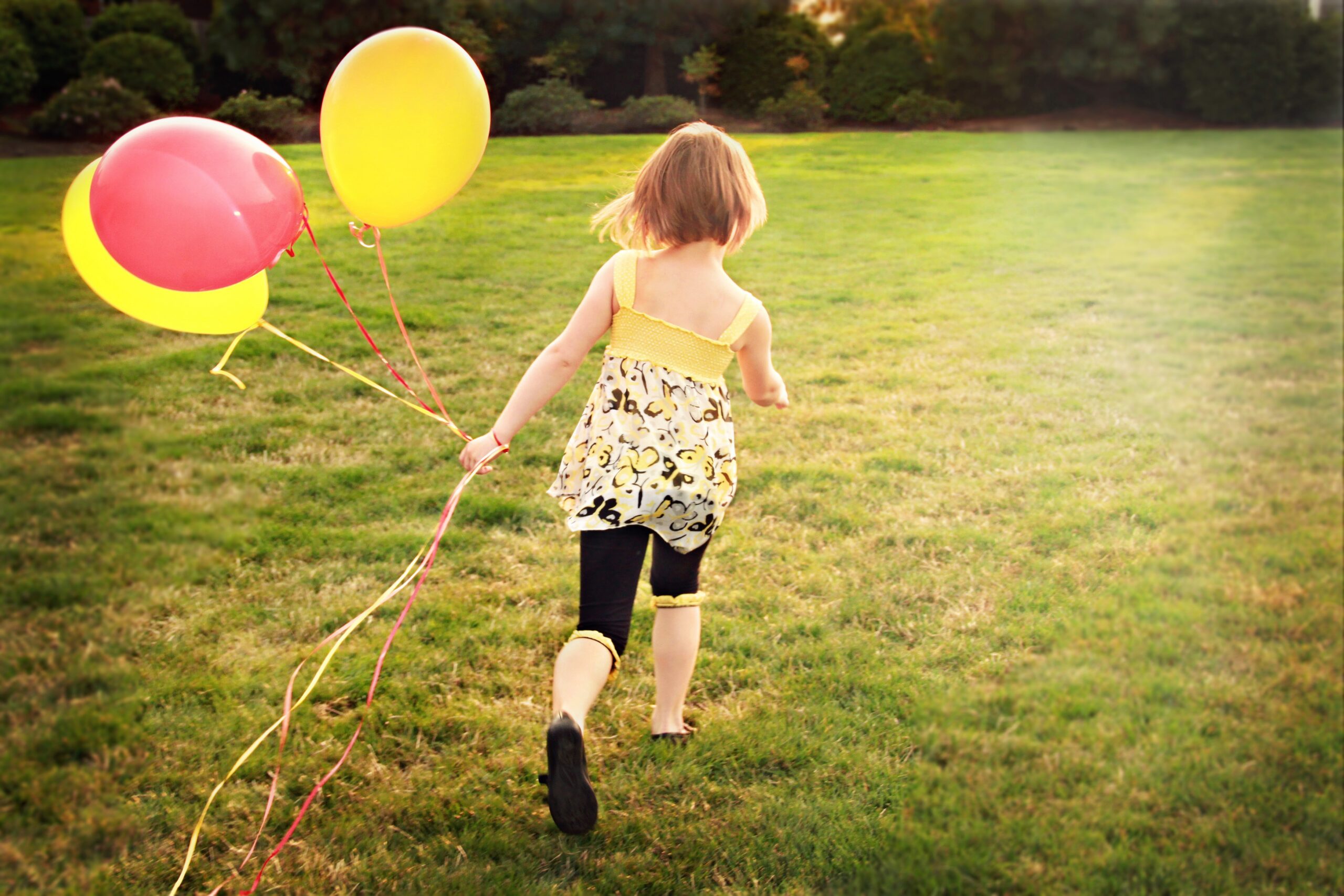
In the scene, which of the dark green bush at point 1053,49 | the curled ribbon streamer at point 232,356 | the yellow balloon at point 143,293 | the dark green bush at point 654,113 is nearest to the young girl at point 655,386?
the curled ribbon streamer at point 232,356

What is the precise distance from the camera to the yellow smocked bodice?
6.40ft

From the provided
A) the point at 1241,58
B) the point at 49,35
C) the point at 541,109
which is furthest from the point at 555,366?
the point at 1241,58

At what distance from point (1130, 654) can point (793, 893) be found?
1.30 metres

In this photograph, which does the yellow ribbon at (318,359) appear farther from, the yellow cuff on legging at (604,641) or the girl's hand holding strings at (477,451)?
the yellow cuff on legging at (604,641)

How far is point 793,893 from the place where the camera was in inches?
71.6

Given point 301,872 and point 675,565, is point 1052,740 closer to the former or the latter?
point 675,565

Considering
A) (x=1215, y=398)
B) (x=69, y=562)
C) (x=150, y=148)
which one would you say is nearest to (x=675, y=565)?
(x=150, y=148)

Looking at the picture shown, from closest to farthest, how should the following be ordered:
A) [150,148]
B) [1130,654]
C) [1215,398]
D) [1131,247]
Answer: [150,148] < [1130,654] < [1215,398] < [1131,247]

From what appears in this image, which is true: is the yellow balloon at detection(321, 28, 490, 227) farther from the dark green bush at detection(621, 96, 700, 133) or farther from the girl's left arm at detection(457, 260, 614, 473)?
the dark green bush at detection(621, 96, 700, 133)

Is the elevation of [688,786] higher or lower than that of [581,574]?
lower

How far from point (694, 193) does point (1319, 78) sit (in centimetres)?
1021

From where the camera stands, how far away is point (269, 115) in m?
6.38

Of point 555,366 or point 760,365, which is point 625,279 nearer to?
point 555,366

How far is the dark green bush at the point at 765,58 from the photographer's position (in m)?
7.90
